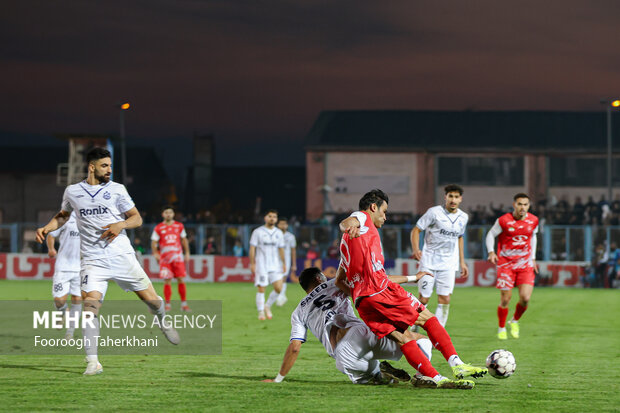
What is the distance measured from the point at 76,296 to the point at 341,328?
6.60 metres

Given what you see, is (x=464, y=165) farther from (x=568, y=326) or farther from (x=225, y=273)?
(x=568, y=326)

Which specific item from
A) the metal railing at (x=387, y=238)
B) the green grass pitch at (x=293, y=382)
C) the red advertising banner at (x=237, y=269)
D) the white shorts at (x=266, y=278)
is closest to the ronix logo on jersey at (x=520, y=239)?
the green grass pitch at (x=293, y=382)

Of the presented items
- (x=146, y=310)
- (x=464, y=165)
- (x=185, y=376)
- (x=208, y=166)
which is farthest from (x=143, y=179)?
(x=185, y=376)

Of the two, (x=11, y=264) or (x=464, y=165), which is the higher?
(x=464, y=165)

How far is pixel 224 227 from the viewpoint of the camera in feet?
112

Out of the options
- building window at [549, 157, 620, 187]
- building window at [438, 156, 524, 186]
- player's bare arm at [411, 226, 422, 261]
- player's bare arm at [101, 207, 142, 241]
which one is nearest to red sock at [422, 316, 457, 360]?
player's bare arm at [101, 207, 142, 241]

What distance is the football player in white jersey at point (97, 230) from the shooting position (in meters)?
9.15

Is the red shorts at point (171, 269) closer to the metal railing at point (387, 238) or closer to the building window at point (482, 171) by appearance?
the metal railing at point (387, 238)

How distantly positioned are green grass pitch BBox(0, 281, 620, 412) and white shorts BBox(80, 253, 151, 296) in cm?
90

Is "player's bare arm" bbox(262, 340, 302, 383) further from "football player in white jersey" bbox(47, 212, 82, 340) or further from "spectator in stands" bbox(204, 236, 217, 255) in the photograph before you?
"spectator in stands" bbox(204, 236, 217, 255)

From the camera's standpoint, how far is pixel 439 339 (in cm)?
822

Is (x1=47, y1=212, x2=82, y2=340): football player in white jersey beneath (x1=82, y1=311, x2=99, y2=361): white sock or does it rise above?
above

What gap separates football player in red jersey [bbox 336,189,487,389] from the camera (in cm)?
808

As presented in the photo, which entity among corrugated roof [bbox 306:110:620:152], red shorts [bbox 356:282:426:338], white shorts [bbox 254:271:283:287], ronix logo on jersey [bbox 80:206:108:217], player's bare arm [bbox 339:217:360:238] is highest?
corrugated roof [bbox 306:110:620:152]
